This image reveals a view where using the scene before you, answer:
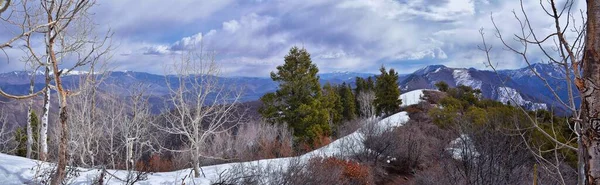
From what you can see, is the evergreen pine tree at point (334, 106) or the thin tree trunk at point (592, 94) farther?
the evergreen pine tree at point (334, 106)

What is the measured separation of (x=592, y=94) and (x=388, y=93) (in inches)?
1692

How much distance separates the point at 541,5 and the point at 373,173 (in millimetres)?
14079

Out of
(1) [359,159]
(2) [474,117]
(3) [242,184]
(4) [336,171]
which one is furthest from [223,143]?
(3) [242,184]

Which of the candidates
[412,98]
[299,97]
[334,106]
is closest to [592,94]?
→ [299,97]

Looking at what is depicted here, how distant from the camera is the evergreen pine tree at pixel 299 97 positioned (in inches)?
1075

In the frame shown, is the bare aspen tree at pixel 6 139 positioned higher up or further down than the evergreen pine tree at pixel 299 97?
further down

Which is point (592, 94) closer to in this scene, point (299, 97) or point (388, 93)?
point (299, 97)

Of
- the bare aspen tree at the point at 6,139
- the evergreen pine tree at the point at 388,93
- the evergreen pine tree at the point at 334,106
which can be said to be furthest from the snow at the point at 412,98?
the bare aspen tree at the point at 6,139

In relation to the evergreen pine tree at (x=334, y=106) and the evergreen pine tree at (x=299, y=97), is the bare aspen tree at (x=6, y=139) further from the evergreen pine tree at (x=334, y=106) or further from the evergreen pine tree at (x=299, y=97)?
the evergreen pine tree at (x=334, y=106)

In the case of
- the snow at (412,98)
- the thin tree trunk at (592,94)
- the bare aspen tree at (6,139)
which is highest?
the thin tree trunk at (592,94)

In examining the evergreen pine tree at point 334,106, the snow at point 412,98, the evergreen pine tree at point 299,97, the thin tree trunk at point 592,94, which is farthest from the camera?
the snow at point 412,98

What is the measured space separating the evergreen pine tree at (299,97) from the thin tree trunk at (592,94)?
2471cm

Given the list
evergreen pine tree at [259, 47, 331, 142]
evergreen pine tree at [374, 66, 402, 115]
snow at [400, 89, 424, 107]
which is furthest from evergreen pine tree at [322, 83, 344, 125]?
evergreen pine tree at [259, 47, 331, 142]

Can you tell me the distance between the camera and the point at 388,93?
44.6 metres
